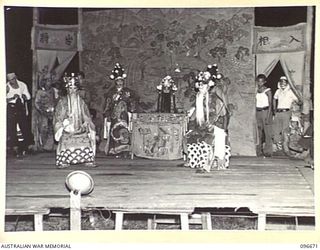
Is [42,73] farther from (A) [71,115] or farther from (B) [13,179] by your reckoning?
(B) [13,179]

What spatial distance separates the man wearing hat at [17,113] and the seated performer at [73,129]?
64 mm

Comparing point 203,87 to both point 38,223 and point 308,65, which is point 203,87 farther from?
point 38,223

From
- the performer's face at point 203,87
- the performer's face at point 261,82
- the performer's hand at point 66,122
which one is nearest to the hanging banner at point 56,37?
the performer's hand at point 66,122

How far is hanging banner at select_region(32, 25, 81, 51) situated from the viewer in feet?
4.64

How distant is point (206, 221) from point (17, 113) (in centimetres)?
41

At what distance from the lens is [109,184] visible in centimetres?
141

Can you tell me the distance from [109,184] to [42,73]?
245mm

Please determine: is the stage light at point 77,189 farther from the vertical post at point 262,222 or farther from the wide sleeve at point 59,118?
the vertical post at point 262,222

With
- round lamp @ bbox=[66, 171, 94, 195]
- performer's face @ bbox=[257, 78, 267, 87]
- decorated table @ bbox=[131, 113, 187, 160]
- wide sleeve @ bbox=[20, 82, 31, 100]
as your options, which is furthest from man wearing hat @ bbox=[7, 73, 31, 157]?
performer's face @ bbox=[257, 78, 267, 87]

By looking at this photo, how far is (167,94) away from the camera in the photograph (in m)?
1.44

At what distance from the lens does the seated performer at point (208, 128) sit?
1438 millimetres

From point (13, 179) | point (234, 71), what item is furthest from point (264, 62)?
point (13, 179)

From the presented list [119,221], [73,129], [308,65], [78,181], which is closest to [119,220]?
[119,221]

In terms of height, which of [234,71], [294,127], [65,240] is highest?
[234,71]
